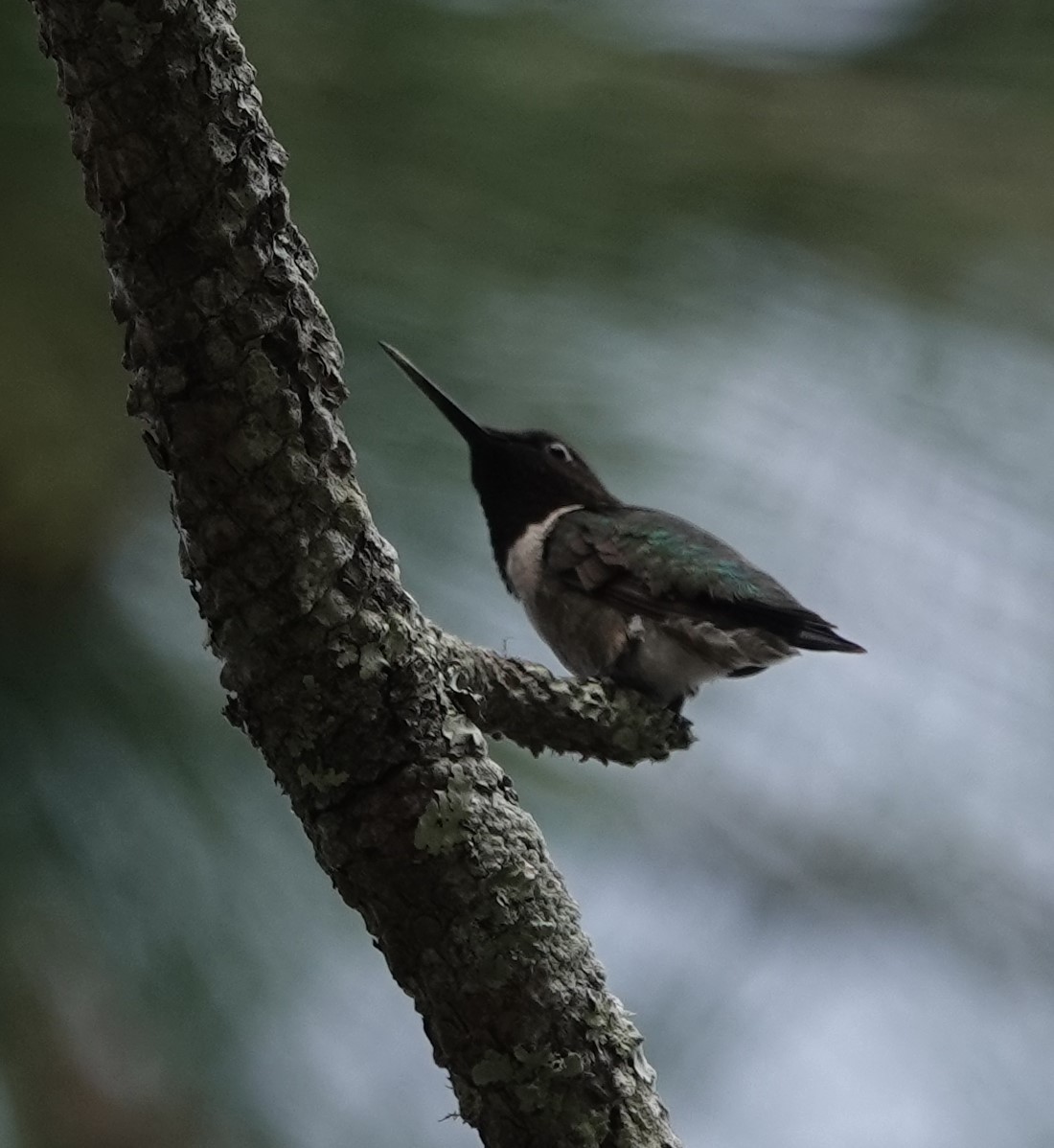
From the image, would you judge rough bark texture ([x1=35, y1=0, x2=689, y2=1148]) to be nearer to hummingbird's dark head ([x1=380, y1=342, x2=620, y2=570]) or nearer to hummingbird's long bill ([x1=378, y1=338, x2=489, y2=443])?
hummingbird's long bill ([x1=378, y1=338, x2=489, y2=443])

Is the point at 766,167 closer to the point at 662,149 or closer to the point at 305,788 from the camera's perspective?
the point at 662,149

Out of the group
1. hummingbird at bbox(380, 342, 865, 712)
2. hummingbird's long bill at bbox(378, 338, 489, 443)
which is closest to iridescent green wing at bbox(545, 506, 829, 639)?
hummingbird at bbox(380, 342, 865, 712)

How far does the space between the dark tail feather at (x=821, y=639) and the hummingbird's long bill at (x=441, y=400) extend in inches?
10.8

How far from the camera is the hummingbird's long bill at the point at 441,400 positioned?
86cm

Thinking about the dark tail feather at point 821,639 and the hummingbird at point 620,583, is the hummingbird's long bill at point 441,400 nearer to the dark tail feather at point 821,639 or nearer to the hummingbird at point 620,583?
the hummingbird at point 620,583

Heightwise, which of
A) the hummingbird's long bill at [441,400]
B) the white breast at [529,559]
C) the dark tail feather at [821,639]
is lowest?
the hummingbird's long bill at [441,400]

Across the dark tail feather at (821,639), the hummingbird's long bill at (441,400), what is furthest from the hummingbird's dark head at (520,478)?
the dark tail feather at (821,639)

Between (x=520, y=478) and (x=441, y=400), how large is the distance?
0.37 m

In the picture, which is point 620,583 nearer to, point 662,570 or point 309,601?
point 662,570

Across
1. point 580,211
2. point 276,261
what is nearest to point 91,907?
point 276,261

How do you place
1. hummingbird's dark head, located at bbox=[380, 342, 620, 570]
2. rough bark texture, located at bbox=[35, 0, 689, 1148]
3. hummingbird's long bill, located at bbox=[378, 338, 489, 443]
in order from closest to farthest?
rough bark texture, located at bbox=[35, 0, 689, 1148] → hummingbird's long bill, located at bbox=[378, 338, 489, 443] → hummingbird's dark head, located at bbox=[380, 342, 620, 570]

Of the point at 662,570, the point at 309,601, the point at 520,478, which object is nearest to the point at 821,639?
the point at 662,570

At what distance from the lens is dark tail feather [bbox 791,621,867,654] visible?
1003 millimetres

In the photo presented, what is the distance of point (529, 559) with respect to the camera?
1262 millimetres
